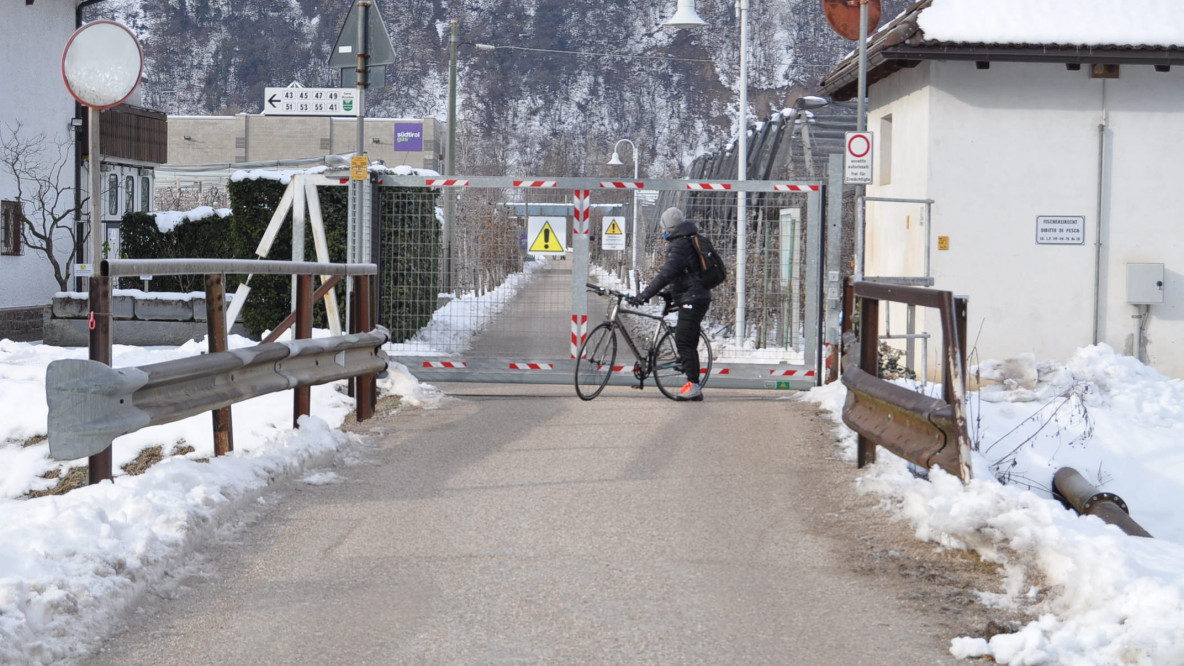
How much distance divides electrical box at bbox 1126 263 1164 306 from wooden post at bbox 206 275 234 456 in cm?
1229

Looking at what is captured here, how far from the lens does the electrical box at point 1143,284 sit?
54.9 ft

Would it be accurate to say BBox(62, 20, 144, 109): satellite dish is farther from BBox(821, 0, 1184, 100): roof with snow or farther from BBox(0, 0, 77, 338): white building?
BBox(0, 0, 77, 338): white building

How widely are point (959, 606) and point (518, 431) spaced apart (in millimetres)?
5404

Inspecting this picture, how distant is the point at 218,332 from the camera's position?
26.0 ft

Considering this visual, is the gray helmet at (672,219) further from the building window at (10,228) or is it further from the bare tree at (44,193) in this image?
the building window at (10,228)

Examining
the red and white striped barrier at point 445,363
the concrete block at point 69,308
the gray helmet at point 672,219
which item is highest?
Result: the gray helmet at point 672,219

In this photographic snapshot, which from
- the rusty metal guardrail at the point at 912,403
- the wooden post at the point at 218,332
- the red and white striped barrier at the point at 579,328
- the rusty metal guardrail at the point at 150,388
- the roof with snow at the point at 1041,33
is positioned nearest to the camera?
the rusty metal guardrail at the point at 150,388

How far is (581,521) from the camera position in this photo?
6.95 metres

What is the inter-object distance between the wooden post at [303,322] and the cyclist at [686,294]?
4126mm

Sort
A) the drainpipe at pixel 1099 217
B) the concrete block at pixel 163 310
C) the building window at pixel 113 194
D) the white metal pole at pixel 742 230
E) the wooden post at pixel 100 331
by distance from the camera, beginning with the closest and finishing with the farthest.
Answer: the wooden post at pixel 100 331 → the drainpipe at pixel 1099 217 → the white metal pole at pixel 742 230 → the concrete block at pixel 163 310 → the building window at pixel 113 194

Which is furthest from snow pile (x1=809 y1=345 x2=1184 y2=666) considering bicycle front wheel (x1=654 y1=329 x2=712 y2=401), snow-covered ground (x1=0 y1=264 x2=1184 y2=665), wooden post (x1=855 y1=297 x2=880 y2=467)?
bicycle front wheel (x1=654 y1=329 x2=712 y2=401)

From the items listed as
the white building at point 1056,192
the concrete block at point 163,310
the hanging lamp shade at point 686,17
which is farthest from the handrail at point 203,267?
the hanging lamp shade at point 686,17

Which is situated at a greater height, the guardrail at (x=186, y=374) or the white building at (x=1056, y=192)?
the white building at (x=1056, y=192)

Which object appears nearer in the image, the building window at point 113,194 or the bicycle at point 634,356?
the bicycle at point 634,356
